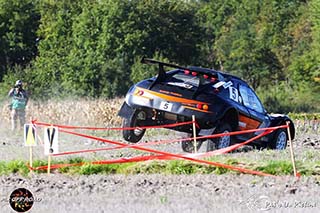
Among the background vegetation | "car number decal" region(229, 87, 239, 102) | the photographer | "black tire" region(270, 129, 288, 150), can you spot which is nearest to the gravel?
"car number decal" region(229, 87, 239, 102)

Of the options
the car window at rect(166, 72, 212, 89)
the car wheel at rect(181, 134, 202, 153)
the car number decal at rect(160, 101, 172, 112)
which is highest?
the car window at rect(166, 72, 212, 89)

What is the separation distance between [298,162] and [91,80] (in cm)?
3680

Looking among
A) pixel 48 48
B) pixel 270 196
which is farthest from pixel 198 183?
pixel 48 48

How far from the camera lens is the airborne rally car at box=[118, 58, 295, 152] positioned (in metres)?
17.4

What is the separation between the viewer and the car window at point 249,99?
61.7 feet

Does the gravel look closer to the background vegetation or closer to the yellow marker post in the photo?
the yellow marker post

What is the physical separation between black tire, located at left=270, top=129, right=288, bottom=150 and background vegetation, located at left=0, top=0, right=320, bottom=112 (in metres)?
23.5

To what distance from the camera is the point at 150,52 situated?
58031 millimetres

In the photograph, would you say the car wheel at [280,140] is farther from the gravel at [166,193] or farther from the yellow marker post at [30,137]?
the yellow marker post at [30,137]

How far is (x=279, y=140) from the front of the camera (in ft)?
65.2

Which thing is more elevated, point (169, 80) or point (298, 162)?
point (169, 80)

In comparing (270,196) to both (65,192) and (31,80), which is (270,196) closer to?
(65,192)

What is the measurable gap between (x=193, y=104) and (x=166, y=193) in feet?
20.7

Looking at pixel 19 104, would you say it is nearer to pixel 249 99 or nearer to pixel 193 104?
pixel 249 99
